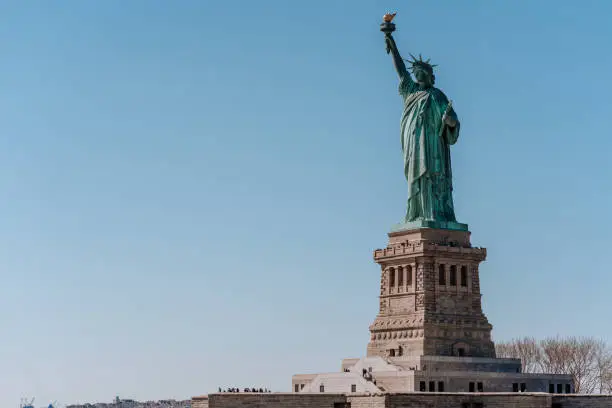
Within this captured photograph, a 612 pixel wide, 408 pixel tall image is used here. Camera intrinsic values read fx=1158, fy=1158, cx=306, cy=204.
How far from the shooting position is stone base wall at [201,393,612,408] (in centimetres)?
5800

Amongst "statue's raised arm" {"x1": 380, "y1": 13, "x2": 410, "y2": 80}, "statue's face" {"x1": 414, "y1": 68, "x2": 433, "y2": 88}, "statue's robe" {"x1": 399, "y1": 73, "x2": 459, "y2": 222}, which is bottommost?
→ "statue's robe" {"x1": 399, "y1": 73, "x2": 459, "y2": 222}

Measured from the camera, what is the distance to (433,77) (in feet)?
265

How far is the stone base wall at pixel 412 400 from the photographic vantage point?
190ft

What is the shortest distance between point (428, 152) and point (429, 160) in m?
0.56

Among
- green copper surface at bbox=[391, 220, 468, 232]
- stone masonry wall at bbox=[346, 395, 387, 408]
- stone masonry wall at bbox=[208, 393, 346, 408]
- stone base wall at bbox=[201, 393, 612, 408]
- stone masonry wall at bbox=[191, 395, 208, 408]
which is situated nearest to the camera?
stone masonry wall at bbox=[346, 395, 387, 408]

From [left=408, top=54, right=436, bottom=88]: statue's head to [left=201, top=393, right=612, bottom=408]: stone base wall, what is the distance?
27434 millimetres

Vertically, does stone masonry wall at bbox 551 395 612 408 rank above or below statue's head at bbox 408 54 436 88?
below

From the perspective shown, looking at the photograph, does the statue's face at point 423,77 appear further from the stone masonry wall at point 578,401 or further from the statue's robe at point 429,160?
the stone masonry wall at point 578,401

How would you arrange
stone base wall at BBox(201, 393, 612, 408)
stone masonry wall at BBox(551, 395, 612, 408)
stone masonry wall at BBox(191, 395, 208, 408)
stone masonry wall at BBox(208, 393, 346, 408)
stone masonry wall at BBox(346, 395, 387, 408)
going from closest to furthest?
stone masonry wall at BBox(346, 395, 387, 408) < stone base wall at BBox(201, 393, 612, 408) < stone masonry wall at BBox(551, 395, 612, 408) < stone masonry wall at BBox(208, 393, 346, 408) < stone masonry wall at BBox(191, 395, 208, 408)

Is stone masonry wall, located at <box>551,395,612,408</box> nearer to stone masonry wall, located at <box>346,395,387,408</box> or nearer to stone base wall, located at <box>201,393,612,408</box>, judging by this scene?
stone base wall, located at <box>201,393,612,408</box>

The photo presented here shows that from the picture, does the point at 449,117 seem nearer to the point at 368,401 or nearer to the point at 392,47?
the point at 392,47

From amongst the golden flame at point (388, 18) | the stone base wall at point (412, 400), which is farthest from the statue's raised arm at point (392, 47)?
the stone base wall at point (412, 400)

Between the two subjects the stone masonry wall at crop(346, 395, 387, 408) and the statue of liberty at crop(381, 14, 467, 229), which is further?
the statue of liberty at crop(381, 14, 467, 229)

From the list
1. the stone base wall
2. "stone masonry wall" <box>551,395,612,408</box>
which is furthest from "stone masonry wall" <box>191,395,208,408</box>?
"stone masonry wall" <box>551,395,612,408</box>
